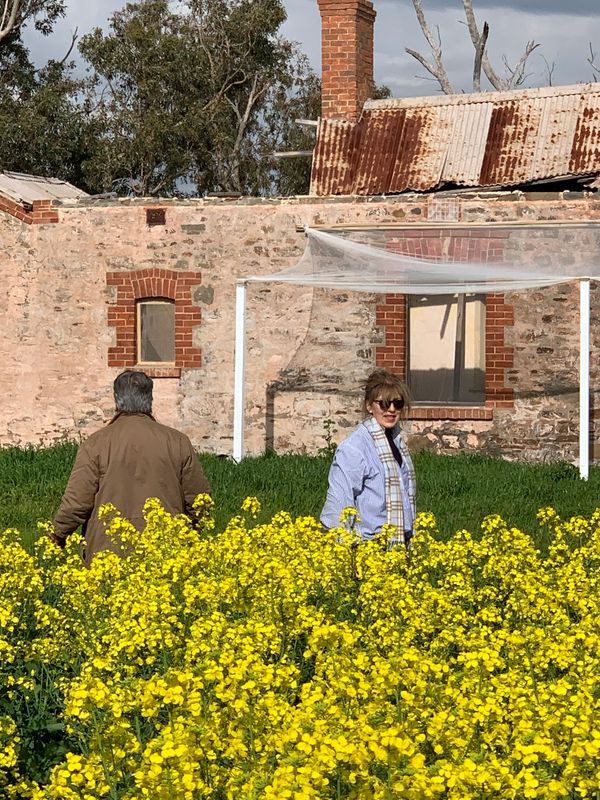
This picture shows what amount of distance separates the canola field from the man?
14 centimetres

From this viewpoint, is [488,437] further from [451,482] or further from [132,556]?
[132,556]

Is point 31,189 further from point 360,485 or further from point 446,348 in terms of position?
point 360,485

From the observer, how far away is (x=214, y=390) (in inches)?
717

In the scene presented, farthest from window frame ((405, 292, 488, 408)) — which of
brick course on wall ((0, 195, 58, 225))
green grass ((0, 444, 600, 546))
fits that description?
brick course on wall ((0, 195, 58, 225))

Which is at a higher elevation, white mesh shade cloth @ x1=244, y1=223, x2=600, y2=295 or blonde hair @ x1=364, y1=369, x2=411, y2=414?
white mesh shade cloth @ x1=244, y1=223, x2=600, y2=295

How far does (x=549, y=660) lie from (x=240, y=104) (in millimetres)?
38931

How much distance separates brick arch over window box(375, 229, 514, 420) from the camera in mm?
16656

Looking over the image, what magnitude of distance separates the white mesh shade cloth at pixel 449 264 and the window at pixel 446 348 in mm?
1500

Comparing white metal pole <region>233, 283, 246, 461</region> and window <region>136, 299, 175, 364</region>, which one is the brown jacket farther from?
window <region>136, 299, 175, 364</region>

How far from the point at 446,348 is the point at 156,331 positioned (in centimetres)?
382

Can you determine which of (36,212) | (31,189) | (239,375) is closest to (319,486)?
(239,375)

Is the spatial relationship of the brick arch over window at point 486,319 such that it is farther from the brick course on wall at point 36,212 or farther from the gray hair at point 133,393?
the gray hair at point 133,393

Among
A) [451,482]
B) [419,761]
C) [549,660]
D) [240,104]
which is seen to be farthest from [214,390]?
[240,104]

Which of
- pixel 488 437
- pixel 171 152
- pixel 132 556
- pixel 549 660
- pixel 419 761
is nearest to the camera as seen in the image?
pixel 419 761
